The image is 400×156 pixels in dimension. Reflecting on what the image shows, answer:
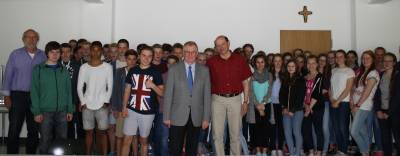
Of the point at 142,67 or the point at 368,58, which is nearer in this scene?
the point at 142,67

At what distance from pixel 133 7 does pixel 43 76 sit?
10.3 ft

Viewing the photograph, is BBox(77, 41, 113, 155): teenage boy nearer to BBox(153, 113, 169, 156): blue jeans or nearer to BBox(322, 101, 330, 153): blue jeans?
BBox(153, 113, 169, 156): blue jeans

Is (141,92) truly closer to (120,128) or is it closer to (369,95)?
(120,128)

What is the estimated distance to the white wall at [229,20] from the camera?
290 inches

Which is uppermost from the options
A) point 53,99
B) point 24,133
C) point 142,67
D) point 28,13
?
point 28,13

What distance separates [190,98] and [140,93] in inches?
22.1

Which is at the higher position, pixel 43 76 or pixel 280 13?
pixel 280 13

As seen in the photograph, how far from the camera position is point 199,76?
13.8ft

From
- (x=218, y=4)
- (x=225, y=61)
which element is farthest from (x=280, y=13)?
(x=225, y=61)

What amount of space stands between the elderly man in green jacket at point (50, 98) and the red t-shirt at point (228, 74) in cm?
178

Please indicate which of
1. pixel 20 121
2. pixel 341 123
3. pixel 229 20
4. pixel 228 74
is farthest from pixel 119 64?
pixel 341 123

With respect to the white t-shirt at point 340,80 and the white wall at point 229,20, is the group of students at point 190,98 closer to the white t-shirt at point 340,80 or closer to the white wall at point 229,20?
the white t-shirt at point 340,80

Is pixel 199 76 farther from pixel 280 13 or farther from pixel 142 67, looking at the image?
pixel 280 13

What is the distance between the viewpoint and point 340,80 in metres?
5.40
